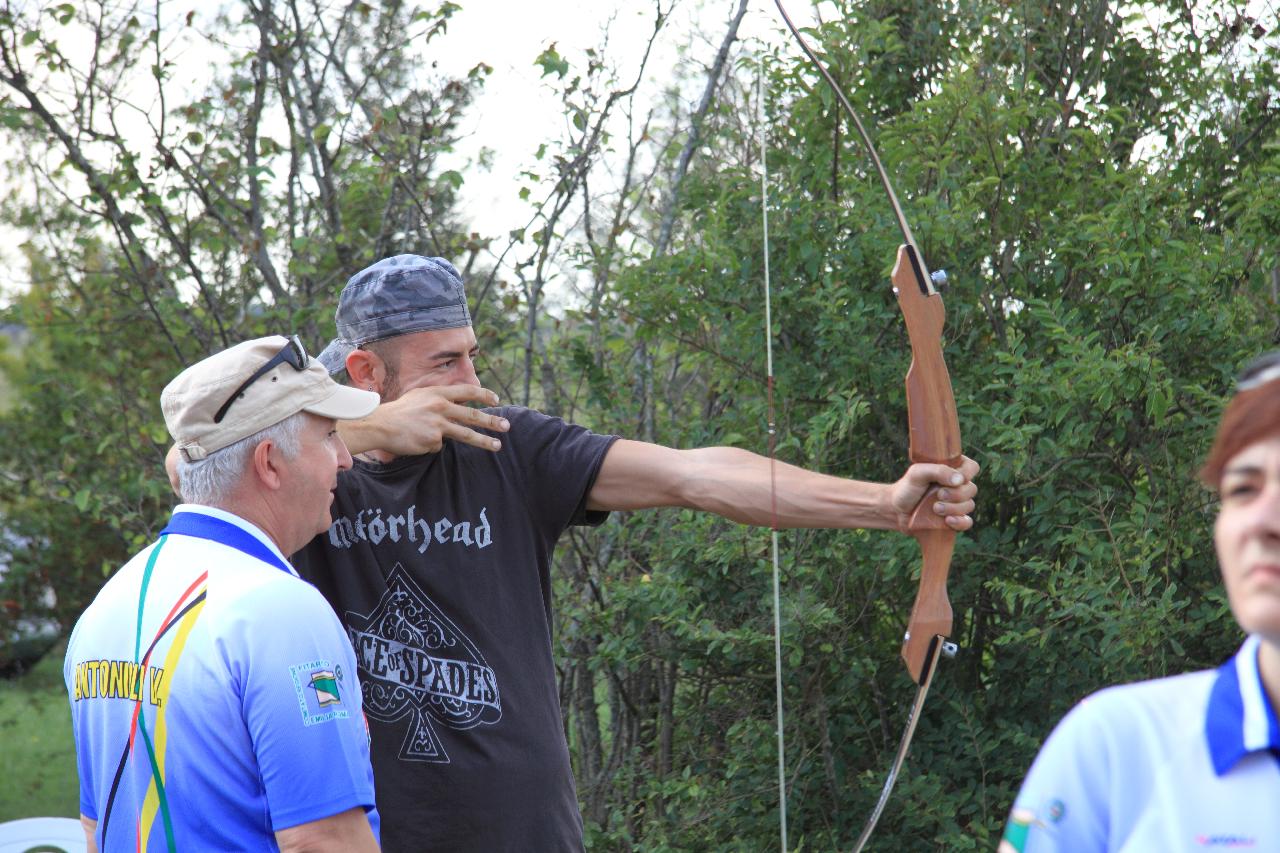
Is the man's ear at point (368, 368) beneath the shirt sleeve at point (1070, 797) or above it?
above

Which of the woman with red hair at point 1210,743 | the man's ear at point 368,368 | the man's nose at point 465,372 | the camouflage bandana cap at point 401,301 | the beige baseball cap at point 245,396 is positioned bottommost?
the woman with red hair at point 1210,743

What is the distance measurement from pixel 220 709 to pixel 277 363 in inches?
21.0

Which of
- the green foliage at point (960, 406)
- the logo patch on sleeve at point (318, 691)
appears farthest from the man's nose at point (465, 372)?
the green foliage at point (960, 406)

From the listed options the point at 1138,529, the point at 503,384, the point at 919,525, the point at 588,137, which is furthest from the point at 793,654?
the point at 588,137

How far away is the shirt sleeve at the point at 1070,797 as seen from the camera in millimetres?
1195

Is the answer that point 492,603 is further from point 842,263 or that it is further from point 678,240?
point 678,240

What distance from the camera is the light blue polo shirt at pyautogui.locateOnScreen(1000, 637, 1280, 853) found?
3.81 feet

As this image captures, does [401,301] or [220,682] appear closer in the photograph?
[220,682]

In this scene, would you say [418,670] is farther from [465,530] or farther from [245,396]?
[245,396]

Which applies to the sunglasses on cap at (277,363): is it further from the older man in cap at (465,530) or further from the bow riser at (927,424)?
the bow riser at (927,424)

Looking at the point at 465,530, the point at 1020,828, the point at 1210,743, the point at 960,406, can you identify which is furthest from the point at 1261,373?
the point at 960,406

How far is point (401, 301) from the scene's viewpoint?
2.45 metres

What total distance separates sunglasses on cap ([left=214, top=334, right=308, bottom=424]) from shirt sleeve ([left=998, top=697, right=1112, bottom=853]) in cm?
121

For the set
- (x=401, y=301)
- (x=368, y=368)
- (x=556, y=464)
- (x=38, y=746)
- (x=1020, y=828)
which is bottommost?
(x=38, y=746)
